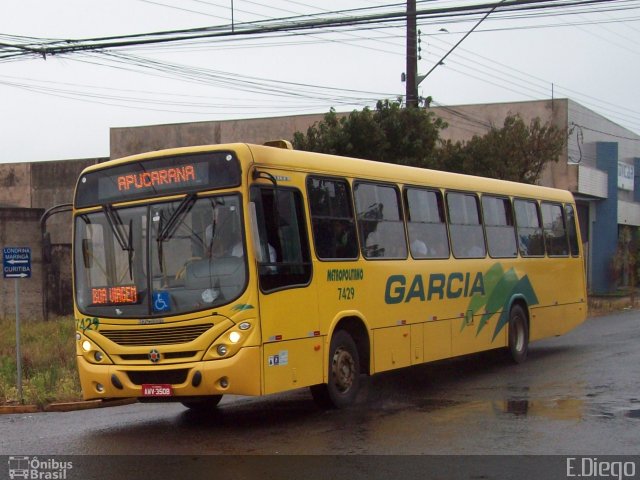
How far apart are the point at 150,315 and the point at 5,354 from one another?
910 centimetres

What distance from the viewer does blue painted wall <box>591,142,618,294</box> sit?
1688 inches

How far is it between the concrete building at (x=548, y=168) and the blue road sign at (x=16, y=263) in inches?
976

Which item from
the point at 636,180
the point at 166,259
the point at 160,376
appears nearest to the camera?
the point at 160,376

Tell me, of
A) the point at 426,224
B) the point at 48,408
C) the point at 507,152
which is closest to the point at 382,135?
the point at 507,152

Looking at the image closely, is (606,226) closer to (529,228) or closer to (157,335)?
(529,228)

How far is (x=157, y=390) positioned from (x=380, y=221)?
12.8 ft

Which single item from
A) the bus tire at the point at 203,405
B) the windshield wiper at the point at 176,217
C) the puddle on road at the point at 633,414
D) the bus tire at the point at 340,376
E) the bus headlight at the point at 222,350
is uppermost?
the windshield wiper at the point at 176,217

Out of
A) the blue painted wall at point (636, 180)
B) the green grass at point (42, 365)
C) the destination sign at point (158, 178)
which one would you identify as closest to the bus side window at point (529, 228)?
the destination sign at point (158, 178)

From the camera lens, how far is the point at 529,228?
1677 centimetres

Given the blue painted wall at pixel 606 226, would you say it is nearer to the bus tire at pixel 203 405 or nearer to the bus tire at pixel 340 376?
the bus tire at pixel 340 376

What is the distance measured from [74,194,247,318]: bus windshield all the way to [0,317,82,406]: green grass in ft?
10.7

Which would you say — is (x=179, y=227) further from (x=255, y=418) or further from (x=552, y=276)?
(x=552, y=276)

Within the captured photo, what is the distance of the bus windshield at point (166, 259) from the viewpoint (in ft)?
32.2

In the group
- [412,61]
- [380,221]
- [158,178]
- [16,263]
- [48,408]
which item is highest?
[412,61]
